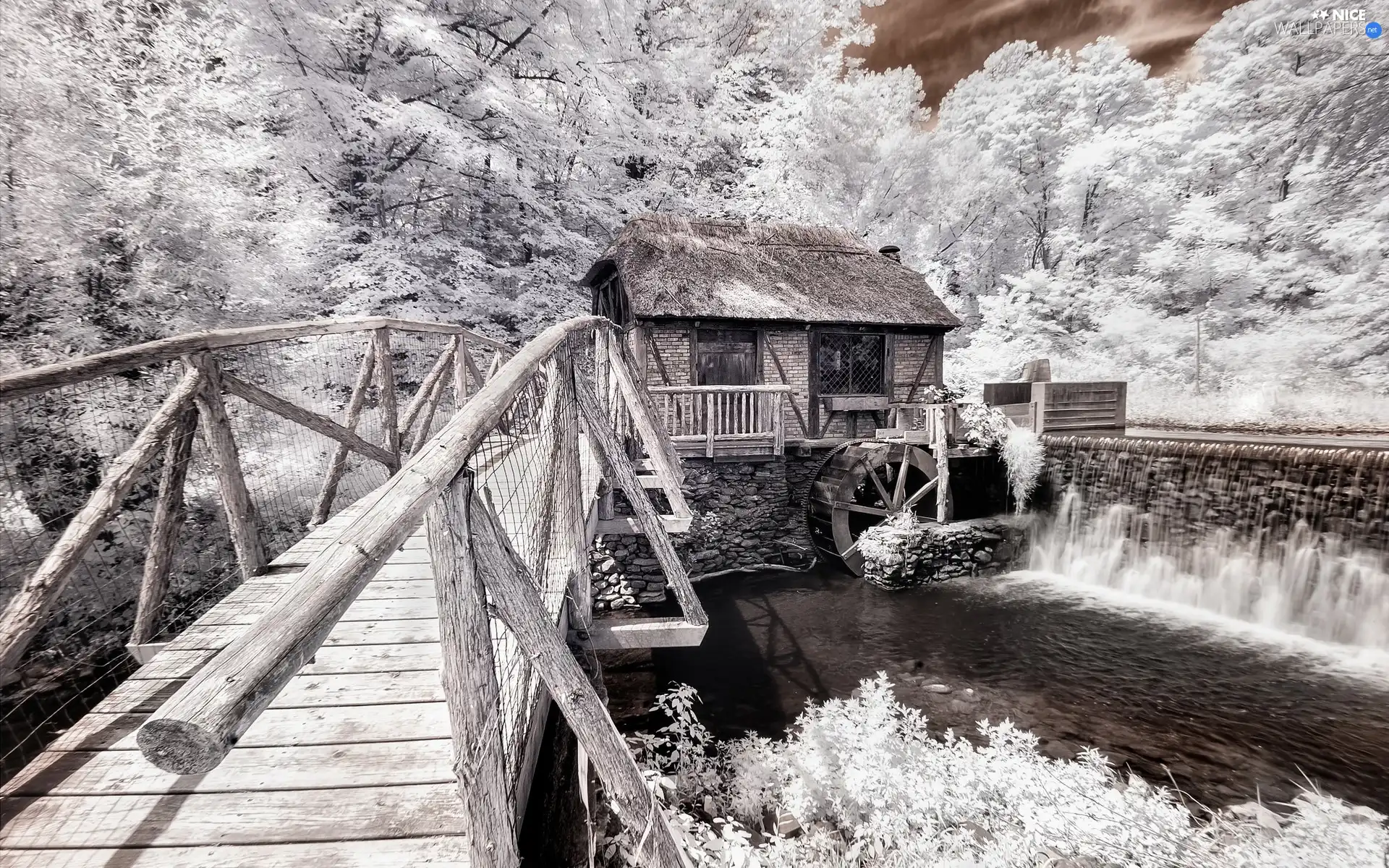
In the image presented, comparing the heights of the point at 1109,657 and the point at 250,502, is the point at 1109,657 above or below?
below

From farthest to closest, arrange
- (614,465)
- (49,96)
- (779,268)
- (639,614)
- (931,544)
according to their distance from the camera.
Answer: (779,268)
(931,544)
(639,614)
(49,96)
(614,465)

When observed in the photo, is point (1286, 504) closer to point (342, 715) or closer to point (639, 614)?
point (639, 614)

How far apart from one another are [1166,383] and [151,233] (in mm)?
24188

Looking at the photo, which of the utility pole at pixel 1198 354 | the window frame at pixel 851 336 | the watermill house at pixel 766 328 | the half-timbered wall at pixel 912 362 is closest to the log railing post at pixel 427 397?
the watermill house at pixel 766 328

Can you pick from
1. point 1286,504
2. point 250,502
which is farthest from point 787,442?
point 250,502

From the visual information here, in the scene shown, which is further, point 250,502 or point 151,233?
point 151,233

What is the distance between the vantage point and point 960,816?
3.92 m

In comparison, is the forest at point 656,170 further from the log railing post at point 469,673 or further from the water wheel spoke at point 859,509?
the log railing post at point 469,673

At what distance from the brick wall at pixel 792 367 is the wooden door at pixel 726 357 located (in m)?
0.31

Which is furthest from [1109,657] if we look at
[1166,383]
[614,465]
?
[1166,383]

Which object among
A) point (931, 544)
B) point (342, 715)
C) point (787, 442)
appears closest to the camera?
point (342, 715)

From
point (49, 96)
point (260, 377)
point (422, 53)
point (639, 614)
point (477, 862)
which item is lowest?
point (639, 614)

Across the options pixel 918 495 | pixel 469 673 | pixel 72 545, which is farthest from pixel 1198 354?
pixel 72 545

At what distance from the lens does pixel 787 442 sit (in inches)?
415
